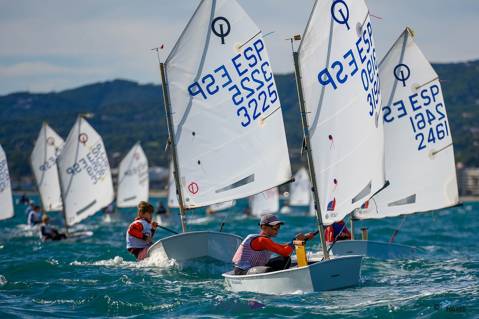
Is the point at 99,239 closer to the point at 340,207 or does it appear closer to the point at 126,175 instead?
the point at 340,207

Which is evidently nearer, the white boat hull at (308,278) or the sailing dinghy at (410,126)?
the white boat hull at (308,278)

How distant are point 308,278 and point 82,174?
73.8ft

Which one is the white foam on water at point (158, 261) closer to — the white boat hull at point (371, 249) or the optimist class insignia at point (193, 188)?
the optimist class insignia at point (193, 188)

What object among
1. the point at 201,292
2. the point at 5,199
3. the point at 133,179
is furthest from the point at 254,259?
the point at 133,179

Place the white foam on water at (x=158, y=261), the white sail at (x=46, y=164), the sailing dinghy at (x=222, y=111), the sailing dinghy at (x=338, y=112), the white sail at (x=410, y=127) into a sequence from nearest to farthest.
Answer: the sailing dinghy at (x=338, y=112) < the white foam on water at (x=158, y=261) < the sailing dinghy at (x=222, y=111) < the white sail at (x=410, y=127) < the white sail at (x=46, y=164)

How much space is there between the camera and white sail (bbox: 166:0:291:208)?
62.6 ft

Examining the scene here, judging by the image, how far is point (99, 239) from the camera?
32594 millimetres

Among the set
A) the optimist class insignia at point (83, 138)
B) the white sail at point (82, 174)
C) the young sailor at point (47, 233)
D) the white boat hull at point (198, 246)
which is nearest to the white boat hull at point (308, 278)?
the white boat hull at point (198, 246)

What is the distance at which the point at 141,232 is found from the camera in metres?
19.0

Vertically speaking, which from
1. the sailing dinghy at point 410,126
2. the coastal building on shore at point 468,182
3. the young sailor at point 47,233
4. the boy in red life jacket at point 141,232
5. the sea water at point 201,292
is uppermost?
the coastal building on shore at point 468,182

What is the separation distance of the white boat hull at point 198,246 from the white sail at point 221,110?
5.12 ft

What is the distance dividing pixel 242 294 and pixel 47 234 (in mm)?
17426

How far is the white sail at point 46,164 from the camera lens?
39.5 metres

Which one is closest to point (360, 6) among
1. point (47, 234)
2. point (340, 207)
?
point (340, 207)
